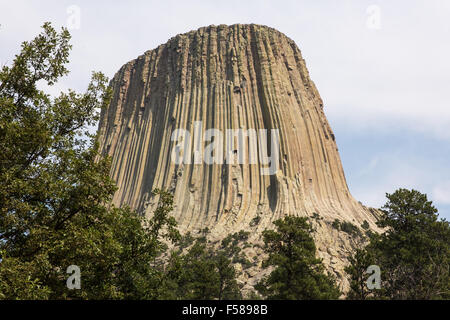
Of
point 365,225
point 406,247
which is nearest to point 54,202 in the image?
point 406,247

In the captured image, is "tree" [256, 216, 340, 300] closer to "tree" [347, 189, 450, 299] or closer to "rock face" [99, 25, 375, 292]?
"tree" [347, 189, 450, 299]

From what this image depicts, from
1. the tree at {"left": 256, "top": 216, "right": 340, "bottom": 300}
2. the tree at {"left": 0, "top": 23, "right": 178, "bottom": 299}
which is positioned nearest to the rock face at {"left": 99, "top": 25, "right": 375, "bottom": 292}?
the tree at {"left": 256, "top": 216, "right": 340, "bottom": 300}

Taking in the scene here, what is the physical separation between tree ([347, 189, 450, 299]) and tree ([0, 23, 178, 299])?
16.3 m

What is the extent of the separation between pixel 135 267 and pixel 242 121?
5282 cm

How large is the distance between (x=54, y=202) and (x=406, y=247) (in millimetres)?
23725

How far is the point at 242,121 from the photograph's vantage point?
6531 cm

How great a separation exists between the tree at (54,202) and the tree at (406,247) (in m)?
16.3

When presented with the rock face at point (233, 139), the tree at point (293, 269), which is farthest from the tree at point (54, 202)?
the rock face at point (233, 139)

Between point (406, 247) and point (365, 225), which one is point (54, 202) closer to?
point (406, 247)

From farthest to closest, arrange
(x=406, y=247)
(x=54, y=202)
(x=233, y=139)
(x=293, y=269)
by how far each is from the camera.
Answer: (x=233, y=139)
(x=406, y=247)
(x=293, y=269)
(x=54, y=202)

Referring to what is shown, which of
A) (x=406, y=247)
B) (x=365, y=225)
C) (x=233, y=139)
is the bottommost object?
(x=406, y=247)

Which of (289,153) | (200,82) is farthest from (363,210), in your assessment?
(200,82)

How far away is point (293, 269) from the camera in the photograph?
24297mm

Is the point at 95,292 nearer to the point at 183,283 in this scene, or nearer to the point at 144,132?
the point at 183,283
